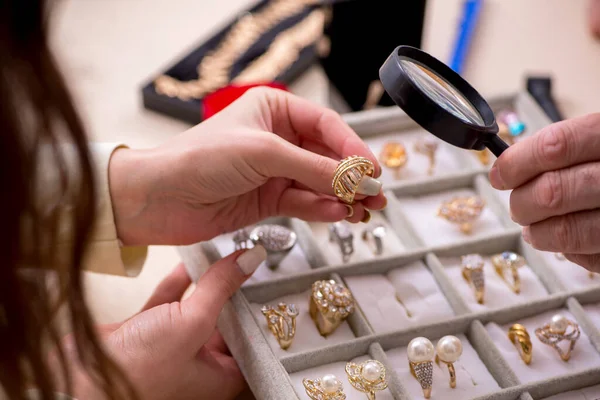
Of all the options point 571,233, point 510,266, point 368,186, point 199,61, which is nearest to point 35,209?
point 368,186

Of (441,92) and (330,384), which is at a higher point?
(441,92)

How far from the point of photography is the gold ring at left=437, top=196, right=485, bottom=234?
3.51ft

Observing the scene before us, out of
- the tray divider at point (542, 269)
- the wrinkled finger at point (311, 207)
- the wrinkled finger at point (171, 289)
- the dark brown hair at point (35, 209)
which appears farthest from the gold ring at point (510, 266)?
the dark brown hair at point (35, 209)

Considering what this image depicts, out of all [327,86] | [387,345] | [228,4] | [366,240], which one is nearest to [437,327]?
[387,345]

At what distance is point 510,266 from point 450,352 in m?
0.21

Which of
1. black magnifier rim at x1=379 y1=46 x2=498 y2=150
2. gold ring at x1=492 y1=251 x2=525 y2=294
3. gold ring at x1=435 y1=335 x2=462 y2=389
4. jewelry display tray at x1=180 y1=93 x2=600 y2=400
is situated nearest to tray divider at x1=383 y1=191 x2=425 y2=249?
jewelry display tray at x1=180 y1=93 x2=600 y2=400

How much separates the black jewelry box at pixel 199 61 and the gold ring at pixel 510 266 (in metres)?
0.69

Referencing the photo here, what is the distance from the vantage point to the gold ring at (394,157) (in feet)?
3.87

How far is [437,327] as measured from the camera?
0.89m

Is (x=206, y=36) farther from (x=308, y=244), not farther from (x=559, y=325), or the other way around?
(x=559, y=325)

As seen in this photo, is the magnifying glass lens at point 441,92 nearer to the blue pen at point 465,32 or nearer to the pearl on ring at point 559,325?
the pearl on ring at point 559,325

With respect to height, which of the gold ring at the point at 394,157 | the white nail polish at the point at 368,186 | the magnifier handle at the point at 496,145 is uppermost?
the magnifier handle at the point at 496,145

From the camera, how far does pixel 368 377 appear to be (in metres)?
0.81

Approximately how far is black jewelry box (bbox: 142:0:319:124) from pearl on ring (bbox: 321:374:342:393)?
29.8 inches
